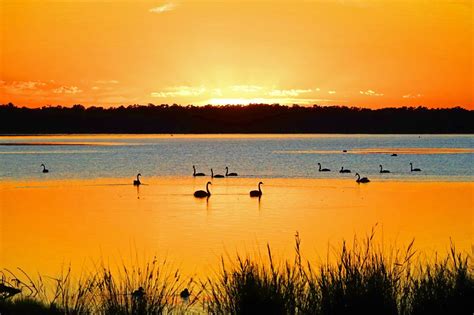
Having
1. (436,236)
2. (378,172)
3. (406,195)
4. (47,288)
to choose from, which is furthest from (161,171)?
(47,288)

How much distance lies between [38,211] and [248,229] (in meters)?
10.7

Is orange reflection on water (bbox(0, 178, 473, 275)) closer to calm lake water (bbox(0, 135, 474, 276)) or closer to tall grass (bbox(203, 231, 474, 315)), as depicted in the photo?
calm lake water (bbox(0, 135, 474, 276))

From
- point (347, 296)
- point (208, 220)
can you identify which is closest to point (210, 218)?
point (208, 220)

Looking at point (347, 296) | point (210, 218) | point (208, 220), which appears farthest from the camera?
point (210, 218)

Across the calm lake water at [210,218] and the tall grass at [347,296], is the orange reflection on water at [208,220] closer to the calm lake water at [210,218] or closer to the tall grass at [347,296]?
the calm lake water at [210,218]

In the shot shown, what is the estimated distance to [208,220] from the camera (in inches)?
1063

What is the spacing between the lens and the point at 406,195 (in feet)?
122

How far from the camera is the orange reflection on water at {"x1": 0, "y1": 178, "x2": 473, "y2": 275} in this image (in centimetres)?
2000

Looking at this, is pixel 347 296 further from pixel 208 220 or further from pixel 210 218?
pixel 210 218

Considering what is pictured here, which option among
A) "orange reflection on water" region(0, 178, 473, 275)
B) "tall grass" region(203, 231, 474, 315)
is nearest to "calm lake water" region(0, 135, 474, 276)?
"orange reflection on water" region(0, 178, 473, 275)

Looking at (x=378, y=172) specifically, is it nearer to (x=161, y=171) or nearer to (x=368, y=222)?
(x=161, y=171)

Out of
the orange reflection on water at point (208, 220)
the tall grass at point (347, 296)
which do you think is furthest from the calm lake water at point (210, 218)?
the tall grass at point (347, 296)

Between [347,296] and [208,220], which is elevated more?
[347,296]

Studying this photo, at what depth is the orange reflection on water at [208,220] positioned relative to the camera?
65.6 ft
